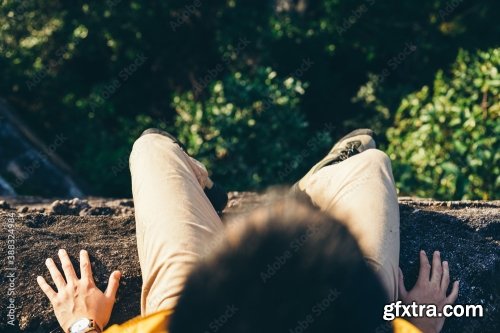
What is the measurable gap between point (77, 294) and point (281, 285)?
45.4 inches

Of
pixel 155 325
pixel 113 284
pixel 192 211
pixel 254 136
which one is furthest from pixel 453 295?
pixel 254 136

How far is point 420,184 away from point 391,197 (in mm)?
2369

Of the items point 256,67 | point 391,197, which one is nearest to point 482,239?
point 391,197

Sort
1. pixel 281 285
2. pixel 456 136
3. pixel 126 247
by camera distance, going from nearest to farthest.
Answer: pixel 281 285
pixel 126 247
pixel 456 136

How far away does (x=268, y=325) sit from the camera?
79.9 inches

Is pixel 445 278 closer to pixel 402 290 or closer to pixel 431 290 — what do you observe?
pixel 431 290

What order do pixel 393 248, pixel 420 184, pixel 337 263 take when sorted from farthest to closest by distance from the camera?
1. pixel 420 184
2. pixel 393 248
3. pixel 337 263

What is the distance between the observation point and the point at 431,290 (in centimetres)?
293

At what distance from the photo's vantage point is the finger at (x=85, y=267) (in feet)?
9.46

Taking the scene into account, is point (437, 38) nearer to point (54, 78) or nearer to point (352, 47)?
point (352, 47)

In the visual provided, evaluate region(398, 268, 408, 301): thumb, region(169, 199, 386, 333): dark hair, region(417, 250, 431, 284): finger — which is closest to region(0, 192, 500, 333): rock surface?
region(417, 250, 431, 284): finger

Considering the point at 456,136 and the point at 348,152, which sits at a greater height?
the point at 348,152

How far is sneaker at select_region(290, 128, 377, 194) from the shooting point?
3.42m

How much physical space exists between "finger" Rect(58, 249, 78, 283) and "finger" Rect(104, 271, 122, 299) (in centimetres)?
16
